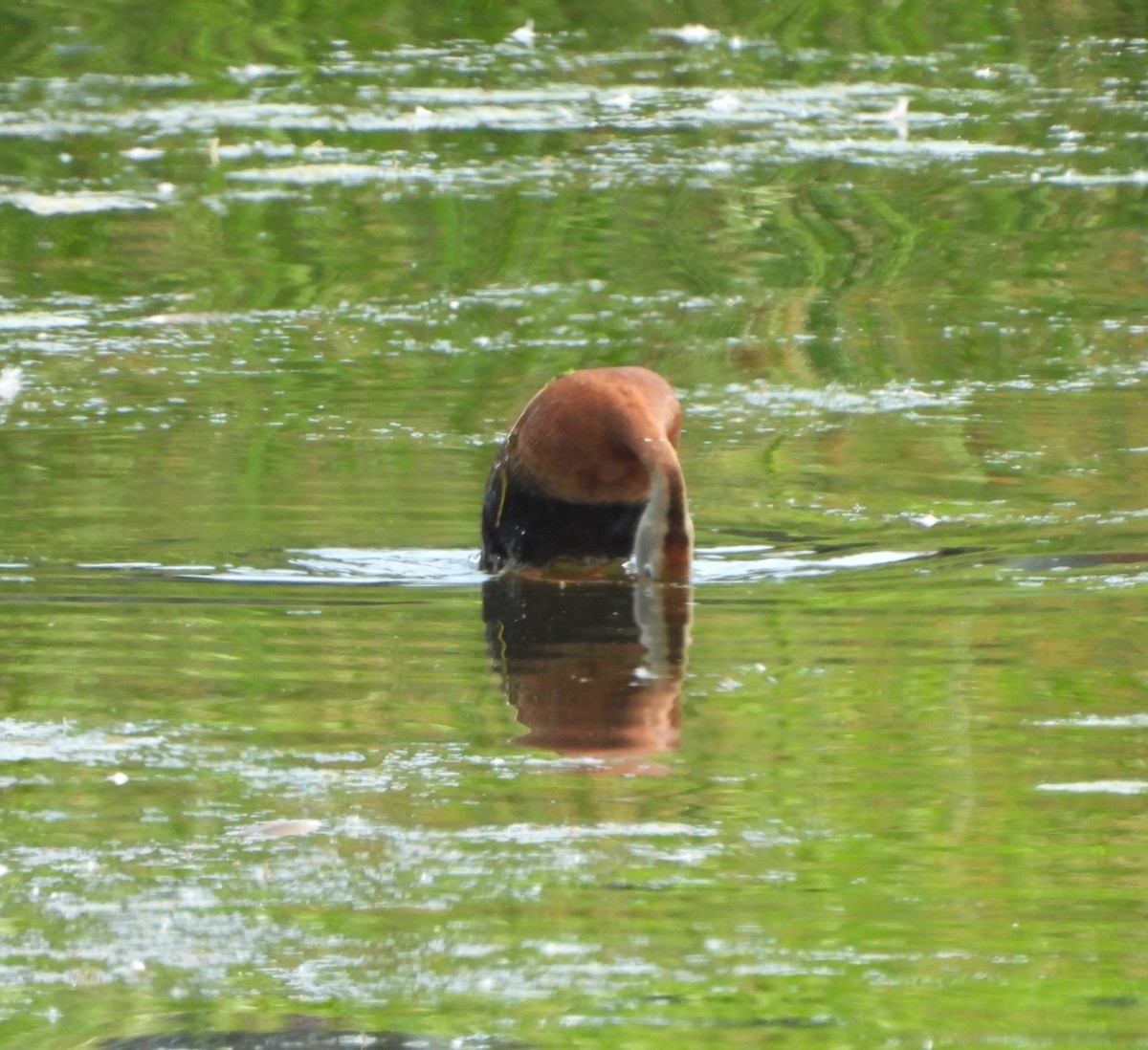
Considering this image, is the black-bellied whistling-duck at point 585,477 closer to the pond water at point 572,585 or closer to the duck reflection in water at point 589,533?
the duck reflection in water at point 589,533

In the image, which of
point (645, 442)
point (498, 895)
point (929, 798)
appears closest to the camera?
point (498, 895)

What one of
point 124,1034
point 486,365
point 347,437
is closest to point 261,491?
point 347,437

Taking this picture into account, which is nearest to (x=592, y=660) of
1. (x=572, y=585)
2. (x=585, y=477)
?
(x=572, y=585)

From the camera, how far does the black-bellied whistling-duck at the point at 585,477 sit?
5.31m

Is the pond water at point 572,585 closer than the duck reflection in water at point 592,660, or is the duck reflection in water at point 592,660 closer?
the pond water at point 572,585

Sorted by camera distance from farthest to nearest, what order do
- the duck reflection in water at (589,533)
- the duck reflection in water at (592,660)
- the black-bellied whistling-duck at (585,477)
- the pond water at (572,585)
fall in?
the black-bellied whistling-duck at (585,477) < the duck reflection in water at (589,533) < the duck reflection in water at (592,660) < the pond water at (572,585)

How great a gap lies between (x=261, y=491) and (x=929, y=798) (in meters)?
2.73

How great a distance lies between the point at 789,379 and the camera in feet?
24.4

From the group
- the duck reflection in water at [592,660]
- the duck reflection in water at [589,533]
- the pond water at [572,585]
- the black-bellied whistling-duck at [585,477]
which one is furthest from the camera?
the black-bellied whistling-duck at [585,477]

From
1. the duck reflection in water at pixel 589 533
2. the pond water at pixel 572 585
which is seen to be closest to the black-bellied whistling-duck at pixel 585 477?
the duck reflection in water at pixel 589 533

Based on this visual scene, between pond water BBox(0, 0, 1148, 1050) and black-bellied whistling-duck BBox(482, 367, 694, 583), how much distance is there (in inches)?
4.5

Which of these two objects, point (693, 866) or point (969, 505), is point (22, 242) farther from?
point (693, 866)

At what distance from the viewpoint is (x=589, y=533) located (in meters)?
5.47

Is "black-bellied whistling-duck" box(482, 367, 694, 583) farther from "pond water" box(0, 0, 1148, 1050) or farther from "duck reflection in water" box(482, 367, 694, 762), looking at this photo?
"pond water" box(0, 0, 1148, 1050)
